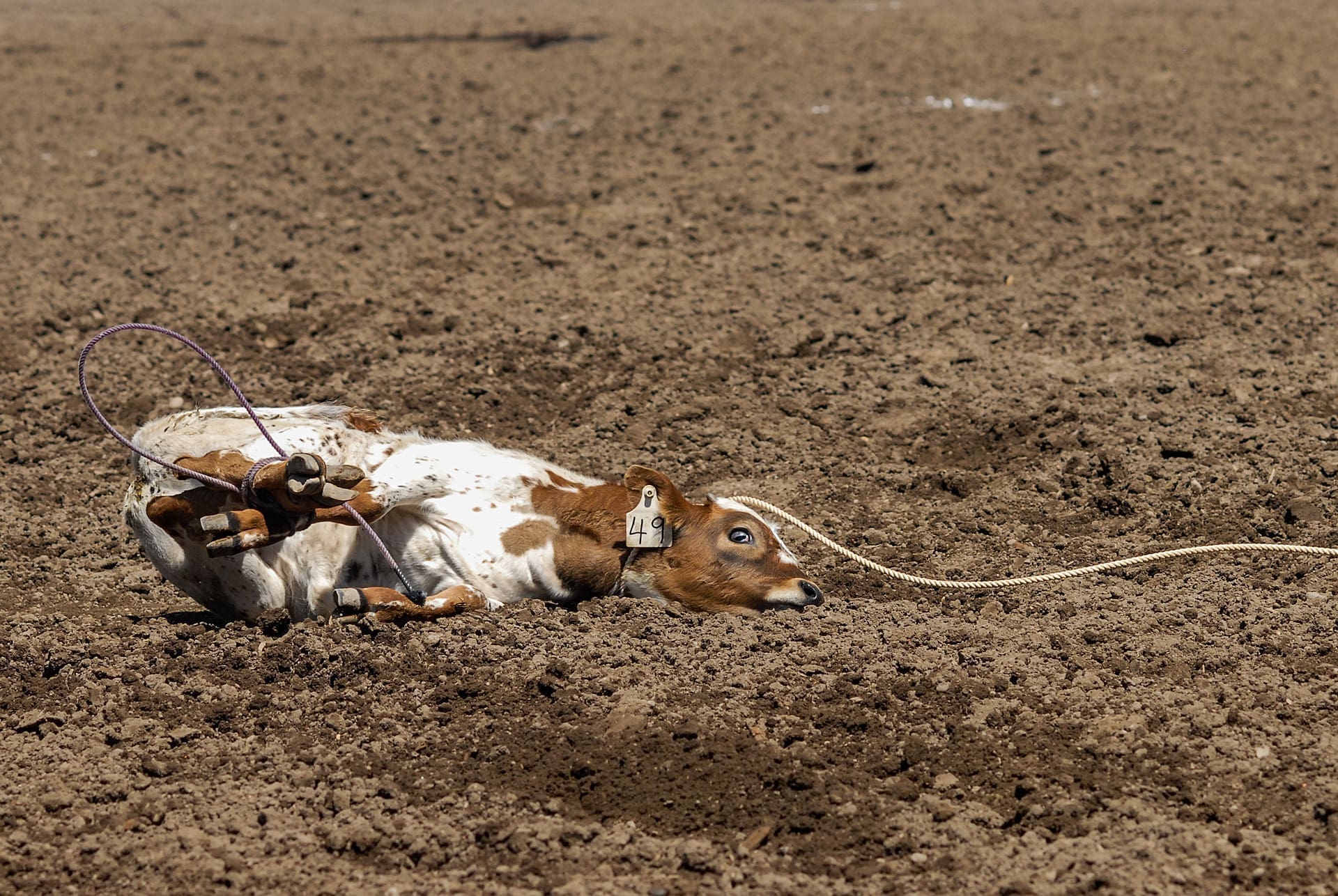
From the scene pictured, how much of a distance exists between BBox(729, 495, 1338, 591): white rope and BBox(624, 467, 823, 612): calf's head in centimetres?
31

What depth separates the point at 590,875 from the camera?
3963 millimetres

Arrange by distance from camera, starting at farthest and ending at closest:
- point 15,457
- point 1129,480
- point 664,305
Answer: point 664,305, point 15,457, point 1129,480

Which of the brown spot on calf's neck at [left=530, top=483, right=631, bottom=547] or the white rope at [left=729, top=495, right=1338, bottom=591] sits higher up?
the brown spot on calf's neck at [left=530, top=483, right=631, bottom=547]

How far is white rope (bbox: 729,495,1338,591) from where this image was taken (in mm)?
5465

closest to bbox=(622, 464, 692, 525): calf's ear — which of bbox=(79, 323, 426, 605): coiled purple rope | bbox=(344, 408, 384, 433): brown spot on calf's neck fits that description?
bbox=(79, 323, 426, 605): coiled purple rope

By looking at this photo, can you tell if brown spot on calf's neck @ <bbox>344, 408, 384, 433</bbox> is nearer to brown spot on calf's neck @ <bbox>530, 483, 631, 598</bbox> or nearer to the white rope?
brown spot on calf's neck @ <bbox>530, 483, 631, 598</bbox>

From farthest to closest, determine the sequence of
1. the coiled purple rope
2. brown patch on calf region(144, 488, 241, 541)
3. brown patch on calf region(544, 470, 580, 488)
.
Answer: brown patch on calf region(544, 470, 580, 488) → brown patch on calf region(144, 488, 241, 541) → the coiled purple rope

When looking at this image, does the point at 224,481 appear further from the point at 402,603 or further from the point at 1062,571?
the point at 1062,571

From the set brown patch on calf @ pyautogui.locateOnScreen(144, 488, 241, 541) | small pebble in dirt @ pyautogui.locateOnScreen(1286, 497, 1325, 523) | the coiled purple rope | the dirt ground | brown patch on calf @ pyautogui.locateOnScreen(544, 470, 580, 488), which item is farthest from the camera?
small pebble in dirt @ pyautogui.locateOnScreen(1286, 497, 1325, 523)

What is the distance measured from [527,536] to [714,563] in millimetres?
695

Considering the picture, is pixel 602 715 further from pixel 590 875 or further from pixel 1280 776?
pixel 1280 776

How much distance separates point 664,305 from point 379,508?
334cm

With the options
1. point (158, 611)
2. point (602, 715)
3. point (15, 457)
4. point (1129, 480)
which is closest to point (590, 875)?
point (602, 715)

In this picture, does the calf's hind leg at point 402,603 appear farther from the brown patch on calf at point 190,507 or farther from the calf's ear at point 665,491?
the calf's ear at point 665,491
